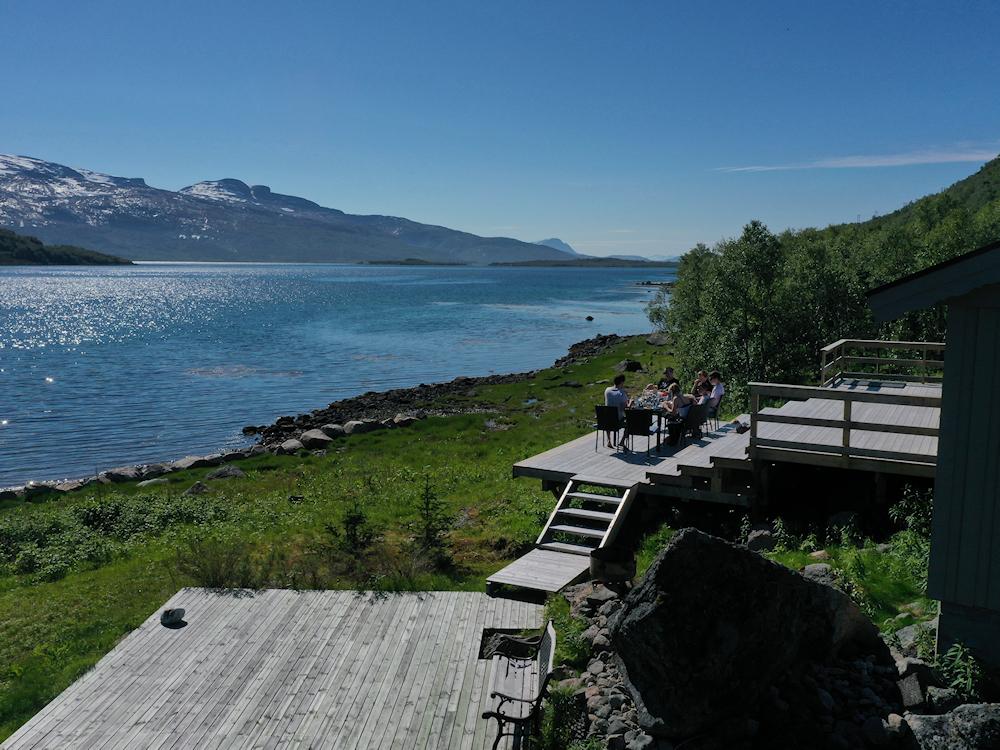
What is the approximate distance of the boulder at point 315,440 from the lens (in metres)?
28.7

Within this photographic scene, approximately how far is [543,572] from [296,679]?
416 cm

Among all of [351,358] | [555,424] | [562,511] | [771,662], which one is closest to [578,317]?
[351,358]

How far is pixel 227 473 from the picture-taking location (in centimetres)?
2486

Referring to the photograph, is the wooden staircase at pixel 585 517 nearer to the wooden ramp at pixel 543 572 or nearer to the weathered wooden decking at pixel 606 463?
the weathered wooden decking at pixel 606 463

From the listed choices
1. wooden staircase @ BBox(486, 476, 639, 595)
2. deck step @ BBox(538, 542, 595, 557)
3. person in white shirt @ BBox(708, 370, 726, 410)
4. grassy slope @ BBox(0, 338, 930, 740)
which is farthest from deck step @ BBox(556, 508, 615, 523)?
person in white shirt @ BBox(708, 370, 726, 410)

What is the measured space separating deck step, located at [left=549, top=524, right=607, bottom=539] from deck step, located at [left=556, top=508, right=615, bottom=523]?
21cm

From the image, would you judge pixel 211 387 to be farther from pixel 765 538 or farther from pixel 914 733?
pixel 914 733

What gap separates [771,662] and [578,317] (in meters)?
98.5

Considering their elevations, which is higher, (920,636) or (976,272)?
(976,272)

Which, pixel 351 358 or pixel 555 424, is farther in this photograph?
pixel 351 358

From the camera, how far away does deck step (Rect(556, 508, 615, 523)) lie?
1324cm

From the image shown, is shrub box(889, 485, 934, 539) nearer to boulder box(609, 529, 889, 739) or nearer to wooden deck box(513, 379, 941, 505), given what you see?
wooden deck box(513, 379, 941, 505)

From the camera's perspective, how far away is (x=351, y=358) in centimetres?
5969

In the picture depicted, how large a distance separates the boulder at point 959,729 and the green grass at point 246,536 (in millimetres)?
6896
